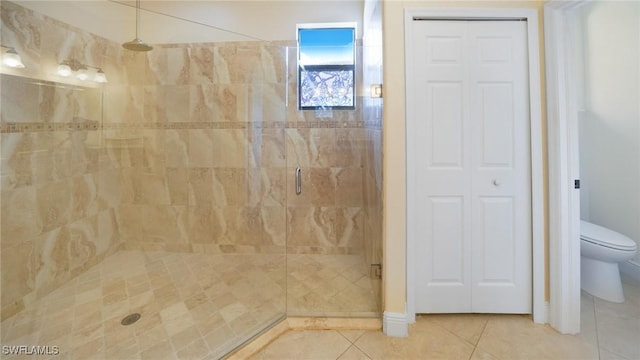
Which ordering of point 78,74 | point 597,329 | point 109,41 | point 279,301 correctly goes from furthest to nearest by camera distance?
point 109,41 < point 78,74 < point 279,301 < point 597,329

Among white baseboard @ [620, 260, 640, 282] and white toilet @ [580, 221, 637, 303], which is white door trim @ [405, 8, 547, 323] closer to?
white toilet @ [580, 221, 637, 303]

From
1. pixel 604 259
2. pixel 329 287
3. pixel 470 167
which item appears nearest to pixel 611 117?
pixel 604 259

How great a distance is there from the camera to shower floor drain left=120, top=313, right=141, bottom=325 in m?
1.54

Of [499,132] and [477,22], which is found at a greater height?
[477,22]

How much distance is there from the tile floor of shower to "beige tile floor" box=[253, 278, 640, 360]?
0.19 m

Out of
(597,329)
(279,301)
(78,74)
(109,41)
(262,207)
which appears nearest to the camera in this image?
(597,329)

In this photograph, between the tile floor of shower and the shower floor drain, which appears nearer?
the tile floor of shower

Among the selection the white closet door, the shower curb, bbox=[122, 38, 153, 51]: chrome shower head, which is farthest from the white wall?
bbox=[122, 38, 153, 51]: chrome shower head

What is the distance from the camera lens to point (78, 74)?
1920 millimetres

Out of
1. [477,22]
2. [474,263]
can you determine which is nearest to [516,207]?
[474,263]

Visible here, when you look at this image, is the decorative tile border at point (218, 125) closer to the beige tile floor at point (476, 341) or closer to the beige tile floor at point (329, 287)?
the beige tile floor at point (329, 287)

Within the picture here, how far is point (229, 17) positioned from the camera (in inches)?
101

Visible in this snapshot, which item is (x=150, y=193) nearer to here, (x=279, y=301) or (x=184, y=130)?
(x=184, y=130)

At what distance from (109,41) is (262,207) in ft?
6.35
